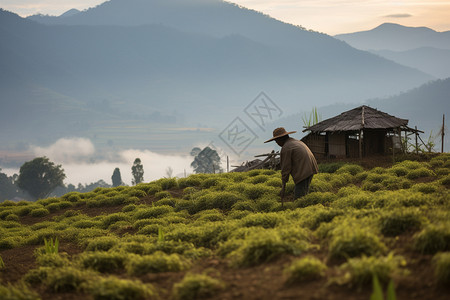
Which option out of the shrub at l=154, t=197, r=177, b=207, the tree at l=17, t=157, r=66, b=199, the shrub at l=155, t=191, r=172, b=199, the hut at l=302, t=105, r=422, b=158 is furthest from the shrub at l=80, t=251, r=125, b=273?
the tree at l=17, t=157, r=66, b=199

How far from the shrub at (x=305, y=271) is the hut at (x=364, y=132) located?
19.5 m

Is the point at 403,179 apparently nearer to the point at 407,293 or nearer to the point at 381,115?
the point at 407,293

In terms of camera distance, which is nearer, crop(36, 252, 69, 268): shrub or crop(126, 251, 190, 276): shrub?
crop(126, 251, 190, 276): shrub

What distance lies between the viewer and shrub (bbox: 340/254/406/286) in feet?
15.1

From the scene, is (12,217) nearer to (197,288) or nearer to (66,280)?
(66,280)


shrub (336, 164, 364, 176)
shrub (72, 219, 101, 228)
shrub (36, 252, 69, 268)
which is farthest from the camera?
shrub (336, 164, 364, 176)

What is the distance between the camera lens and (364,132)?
82.4 ft

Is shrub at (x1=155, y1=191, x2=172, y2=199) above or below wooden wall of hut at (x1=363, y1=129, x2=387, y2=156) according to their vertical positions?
below

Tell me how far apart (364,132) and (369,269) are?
21.6m

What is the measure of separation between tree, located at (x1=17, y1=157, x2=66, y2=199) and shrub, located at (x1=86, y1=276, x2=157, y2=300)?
103404 mm

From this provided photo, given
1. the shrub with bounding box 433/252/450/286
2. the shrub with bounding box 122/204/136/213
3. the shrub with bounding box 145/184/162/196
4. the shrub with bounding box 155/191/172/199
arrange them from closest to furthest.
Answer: the shrub with bounding box 433/252/450/286 < the shrub with bounding box 122/204/136/213 < the shrub with bounding box 155/191/172/199 < the shrub with bounding box 145/184/162/196

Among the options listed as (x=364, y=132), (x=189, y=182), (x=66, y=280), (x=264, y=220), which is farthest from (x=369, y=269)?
(x=364, y=132)

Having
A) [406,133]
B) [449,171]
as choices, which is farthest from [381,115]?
[449,171]

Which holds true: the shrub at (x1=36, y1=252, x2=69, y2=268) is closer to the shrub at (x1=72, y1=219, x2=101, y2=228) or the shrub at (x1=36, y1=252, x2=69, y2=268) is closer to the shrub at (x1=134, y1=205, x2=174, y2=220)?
the shrub at (x1=134, y1=205, x2=174, y2=220)
